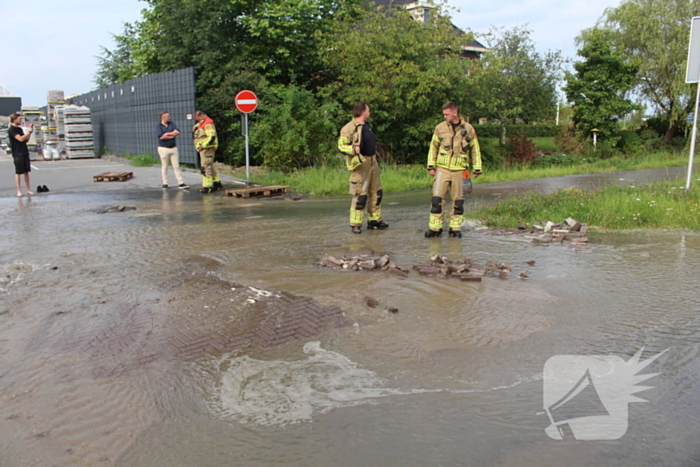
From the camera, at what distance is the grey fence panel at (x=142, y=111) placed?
19734 millimetres

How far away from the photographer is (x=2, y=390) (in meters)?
3.77

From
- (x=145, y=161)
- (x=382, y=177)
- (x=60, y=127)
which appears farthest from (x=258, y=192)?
(x=60, y=127)

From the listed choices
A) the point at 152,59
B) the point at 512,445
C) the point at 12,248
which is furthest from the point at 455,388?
the point at 152,59

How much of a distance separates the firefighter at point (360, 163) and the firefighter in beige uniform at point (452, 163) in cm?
93

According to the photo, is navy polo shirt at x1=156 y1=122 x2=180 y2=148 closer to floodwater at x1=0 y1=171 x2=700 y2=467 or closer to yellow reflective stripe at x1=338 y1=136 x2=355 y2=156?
floodwater at x1=0 y1=171 x2=700 y2=467

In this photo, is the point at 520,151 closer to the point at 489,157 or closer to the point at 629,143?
the point at 489,157

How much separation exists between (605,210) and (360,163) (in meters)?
3.97

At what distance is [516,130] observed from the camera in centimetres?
3297

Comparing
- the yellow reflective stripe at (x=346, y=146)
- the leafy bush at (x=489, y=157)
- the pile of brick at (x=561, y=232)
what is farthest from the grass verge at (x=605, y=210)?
the leafy bush at (x=489, y=157)

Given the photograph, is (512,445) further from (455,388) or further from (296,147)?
(296,147)

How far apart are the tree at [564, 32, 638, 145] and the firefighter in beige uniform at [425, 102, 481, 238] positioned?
2191cm

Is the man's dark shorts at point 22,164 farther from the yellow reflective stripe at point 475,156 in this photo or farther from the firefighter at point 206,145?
the yellow reflective stripe at point 475,156

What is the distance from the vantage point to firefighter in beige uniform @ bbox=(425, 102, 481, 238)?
825cm

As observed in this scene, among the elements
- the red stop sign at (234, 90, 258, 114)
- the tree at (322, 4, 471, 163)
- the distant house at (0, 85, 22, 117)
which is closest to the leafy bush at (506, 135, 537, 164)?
the tree at (322, 4, 471, 163)
